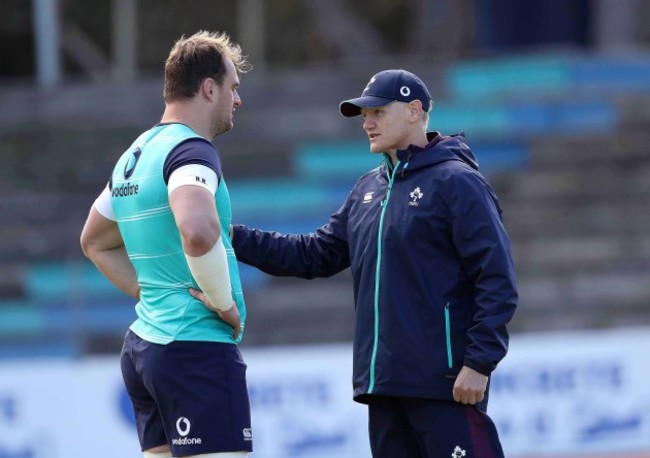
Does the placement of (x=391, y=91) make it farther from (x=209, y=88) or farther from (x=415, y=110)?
(x=209, y=88)

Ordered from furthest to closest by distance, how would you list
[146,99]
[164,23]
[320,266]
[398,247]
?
[164,23] → [146,99] → [320,266] → [398,247]

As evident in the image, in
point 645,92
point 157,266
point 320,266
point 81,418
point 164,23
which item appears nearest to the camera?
point 157,266

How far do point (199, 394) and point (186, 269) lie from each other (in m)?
0.39

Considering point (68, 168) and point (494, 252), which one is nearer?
point (494, 252)

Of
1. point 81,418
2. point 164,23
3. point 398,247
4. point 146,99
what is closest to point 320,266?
point 398,247

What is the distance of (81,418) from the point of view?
9.66 meters

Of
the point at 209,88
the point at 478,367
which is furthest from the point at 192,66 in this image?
the point at 478,367

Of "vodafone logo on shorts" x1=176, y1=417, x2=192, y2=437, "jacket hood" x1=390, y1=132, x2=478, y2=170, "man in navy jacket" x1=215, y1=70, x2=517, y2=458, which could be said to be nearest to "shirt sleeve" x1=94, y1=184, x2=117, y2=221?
"vodafone logo on shorts" x1=176, y1=417, x2=192, y2=437

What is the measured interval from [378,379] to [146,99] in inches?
487

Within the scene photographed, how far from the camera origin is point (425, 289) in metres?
4.39

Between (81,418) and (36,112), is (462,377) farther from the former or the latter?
(36,112)

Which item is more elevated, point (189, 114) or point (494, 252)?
point (189, 114)

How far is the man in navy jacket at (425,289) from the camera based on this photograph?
434cm

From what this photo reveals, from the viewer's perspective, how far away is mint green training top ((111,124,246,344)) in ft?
13.4
